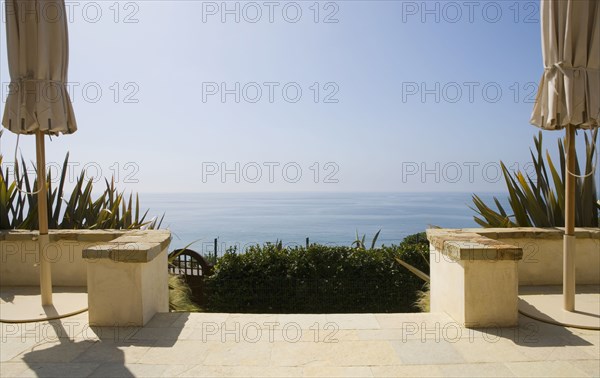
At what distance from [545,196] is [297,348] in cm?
351

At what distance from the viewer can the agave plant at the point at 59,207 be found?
4.80 metres

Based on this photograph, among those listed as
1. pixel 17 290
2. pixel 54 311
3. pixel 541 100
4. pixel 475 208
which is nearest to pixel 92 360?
pixel 54 311

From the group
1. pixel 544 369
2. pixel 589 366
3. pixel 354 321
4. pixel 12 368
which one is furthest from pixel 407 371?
pixel 12 368

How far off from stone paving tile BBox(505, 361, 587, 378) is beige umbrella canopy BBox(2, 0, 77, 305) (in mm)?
3548

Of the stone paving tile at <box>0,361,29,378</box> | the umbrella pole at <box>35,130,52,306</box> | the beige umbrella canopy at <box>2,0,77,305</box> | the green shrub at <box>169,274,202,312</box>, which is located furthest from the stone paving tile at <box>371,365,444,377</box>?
the beige umbrella canopy at <box>2,0,77,305</box>

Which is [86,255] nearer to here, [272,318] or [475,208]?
[272,318]

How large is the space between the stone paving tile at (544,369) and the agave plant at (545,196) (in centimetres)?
255

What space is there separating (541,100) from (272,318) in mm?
2664

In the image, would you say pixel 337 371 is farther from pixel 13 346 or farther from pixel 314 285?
pixel 314 285

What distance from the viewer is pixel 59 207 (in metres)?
4.97

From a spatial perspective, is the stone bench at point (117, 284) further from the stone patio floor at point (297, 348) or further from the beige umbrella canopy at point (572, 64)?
the beige umbrella canopy at point (572, 64)

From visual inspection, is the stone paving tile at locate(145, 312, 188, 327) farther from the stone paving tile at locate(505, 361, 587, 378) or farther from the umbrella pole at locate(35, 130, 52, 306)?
the stone paving tile at locate(505, 361, 587, 378)

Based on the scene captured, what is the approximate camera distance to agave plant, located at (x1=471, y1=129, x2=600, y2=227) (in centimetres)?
455

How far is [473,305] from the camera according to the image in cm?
298
